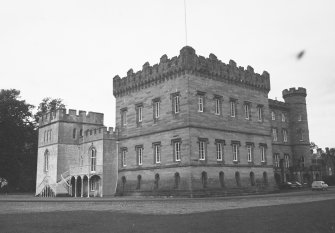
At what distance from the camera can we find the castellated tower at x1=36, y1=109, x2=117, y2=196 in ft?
131

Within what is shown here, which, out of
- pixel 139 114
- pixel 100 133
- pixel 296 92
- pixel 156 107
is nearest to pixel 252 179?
pixel 156 107

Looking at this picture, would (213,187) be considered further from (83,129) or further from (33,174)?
(33,174)

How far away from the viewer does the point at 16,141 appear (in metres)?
54.3

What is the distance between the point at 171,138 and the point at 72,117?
48.2 ft

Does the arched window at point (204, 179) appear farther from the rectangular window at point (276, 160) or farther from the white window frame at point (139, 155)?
the rectangular window at point (276, 160)

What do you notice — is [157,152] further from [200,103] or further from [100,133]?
[100,133]

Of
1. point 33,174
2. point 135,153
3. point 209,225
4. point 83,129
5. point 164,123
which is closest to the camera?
point 209,225

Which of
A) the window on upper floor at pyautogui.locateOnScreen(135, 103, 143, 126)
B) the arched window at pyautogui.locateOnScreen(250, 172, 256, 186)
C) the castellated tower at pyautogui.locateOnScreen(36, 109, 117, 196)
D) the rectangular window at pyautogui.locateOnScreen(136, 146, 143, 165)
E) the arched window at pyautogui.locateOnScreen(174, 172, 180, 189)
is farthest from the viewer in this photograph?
the castellated tower at pyautogui.locateOnScreen(36, 109, 117, 196)

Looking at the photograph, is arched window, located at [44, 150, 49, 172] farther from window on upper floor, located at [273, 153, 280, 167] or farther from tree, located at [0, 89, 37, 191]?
window on upper floor, located at [273, 153, 280, 167]

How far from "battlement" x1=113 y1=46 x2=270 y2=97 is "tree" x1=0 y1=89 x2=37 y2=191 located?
19.0 meters

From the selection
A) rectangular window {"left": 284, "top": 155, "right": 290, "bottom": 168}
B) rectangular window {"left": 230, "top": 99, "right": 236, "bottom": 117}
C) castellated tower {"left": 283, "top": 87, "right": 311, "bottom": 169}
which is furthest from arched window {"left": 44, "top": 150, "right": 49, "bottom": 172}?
castellated tower {"left": 283, "top": 87, "right": 311, "bottom": 169}

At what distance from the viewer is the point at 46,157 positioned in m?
A: 45.1

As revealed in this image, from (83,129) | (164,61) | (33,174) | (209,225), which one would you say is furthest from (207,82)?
(33,174)

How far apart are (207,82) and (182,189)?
10.1 meters
